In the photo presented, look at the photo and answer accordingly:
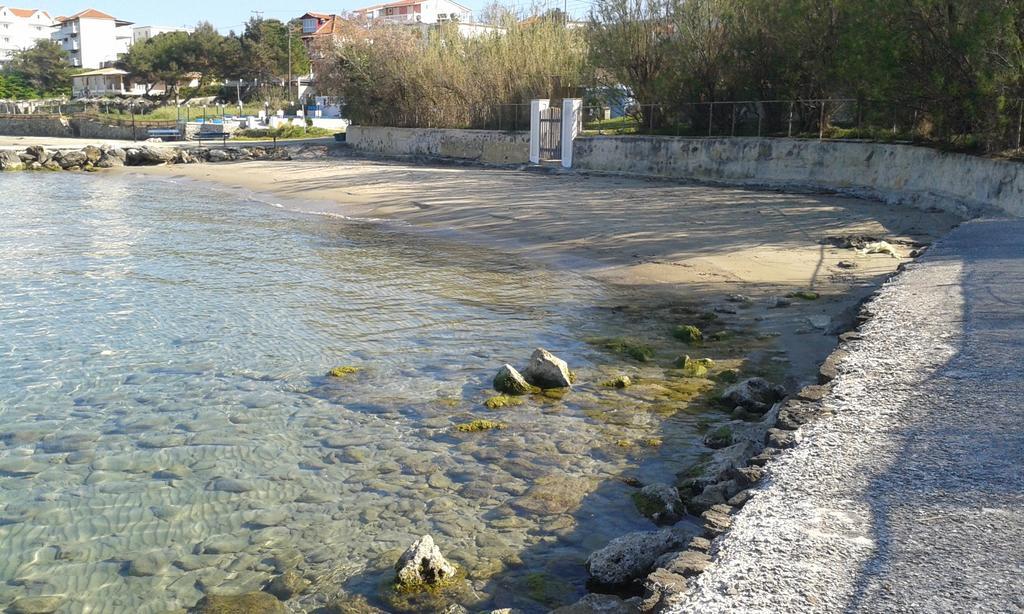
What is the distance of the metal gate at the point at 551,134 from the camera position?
1394 inches

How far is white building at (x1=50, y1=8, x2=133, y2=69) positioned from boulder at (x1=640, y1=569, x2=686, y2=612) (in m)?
147

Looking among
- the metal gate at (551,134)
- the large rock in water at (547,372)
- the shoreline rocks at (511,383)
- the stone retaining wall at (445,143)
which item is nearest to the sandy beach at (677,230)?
the metal gate at (551,134)

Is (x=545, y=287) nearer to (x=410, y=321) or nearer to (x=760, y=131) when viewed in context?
(x=410, y=321)

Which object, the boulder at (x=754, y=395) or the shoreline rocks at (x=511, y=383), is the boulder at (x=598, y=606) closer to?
the boulder at (x=754, y=395)

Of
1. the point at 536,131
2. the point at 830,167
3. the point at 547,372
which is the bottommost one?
the point at 547,372

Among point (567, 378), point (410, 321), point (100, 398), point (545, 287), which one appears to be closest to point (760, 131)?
point (545, 287)

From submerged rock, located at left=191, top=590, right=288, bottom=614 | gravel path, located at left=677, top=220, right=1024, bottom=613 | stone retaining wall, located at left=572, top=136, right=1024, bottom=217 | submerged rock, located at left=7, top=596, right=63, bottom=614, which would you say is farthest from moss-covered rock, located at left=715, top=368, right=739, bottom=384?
stone retaining wall, located at left=572, top=136, right=1024, bottom=217

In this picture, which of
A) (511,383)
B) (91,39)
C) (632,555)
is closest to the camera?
(632,555)

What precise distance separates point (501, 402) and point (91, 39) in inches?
5899

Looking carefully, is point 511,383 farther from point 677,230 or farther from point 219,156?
point 219,156

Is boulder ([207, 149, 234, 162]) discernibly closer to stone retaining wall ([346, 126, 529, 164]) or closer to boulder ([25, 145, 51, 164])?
stone retaining wall ([346, 126, 529, 164])

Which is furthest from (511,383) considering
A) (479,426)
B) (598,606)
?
(598,606)

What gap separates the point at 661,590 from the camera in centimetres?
450

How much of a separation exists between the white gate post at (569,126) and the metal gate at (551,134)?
2.51 feet
